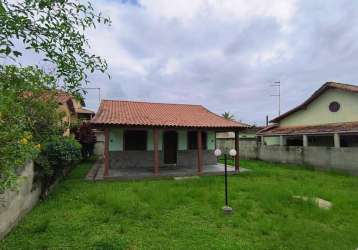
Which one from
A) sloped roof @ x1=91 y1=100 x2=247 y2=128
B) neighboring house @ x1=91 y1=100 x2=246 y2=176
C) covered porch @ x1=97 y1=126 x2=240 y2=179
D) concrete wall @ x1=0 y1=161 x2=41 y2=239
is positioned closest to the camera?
concrete wall @ x1=0 y1=161 x2=41 y2=239

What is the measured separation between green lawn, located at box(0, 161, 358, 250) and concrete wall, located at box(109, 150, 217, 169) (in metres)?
3.84

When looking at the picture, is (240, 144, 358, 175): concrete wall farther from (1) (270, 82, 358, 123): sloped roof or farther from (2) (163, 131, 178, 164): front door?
(2) (163, 131, 178, 164): front door

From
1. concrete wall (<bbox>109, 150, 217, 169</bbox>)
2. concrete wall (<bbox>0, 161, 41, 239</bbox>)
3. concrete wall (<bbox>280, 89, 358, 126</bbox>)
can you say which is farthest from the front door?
concrete wall (<bbox>280, 89, 358, 126</bbox>)

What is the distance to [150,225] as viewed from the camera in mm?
5645

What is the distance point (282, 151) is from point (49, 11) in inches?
683

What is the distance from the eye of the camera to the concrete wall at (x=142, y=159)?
1335cm

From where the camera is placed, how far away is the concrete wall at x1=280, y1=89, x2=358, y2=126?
1542cm

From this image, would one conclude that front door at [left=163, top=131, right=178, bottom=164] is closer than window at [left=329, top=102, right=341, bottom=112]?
Yes

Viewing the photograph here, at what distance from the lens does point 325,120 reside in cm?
1717

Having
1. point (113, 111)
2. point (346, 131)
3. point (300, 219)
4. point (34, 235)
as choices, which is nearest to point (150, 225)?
point (34, 235)

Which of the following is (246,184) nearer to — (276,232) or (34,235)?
(276,232)

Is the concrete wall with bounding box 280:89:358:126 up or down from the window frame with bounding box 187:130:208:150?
up

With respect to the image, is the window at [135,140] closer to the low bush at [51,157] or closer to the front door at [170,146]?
the front door at [170,146]

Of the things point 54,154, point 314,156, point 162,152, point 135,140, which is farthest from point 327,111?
point 54,154
